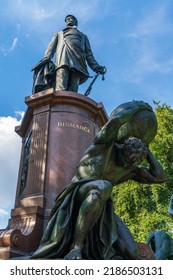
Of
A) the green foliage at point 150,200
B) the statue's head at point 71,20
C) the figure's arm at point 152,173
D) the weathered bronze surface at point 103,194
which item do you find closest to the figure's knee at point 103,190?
the weathered bronze surface at point 103,194

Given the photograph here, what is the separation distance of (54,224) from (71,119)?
2.44m

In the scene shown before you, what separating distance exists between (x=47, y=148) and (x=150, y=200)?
11.0 metres

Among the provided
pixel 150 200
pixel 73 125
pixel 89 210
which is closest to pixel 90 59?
pixel 73 125

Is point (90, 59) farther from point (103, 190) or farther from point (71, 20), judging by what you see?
point (103, 190)

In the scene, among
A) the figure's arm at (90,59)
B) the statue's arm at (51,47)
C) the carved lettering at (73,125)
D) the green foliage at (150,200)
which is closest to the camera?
the carved lettering at (73,125)

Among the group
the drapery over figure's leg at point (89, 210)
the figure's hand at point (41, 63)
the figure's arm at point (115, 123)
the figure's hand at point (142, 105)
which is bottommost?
the drapery over figure's leg at point (89, 210)

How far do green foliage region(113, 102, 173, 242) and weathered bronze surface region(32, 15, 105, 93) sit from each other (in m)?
8.24

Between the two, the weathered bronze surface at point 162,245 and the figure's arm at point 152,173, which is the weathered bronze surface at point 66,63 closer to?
the figure's arm at point 152,173

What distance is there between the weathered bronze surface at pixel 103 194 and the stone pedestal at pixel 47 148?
0.84 metres

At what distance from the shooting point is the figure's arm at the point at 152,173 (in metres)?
4.71

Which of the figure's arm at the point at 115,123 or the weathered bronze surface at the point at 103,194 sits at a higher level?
the figure's arm at the point at 115,123

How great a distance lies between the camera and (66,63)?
7.26 meters

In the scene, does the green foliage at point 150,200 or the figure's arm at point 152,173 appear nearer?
the figure's arm at point 152,173

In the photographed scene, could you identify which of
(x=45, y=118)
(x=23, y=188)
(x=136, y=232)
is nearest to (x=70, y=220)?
(x=23, y=188)
